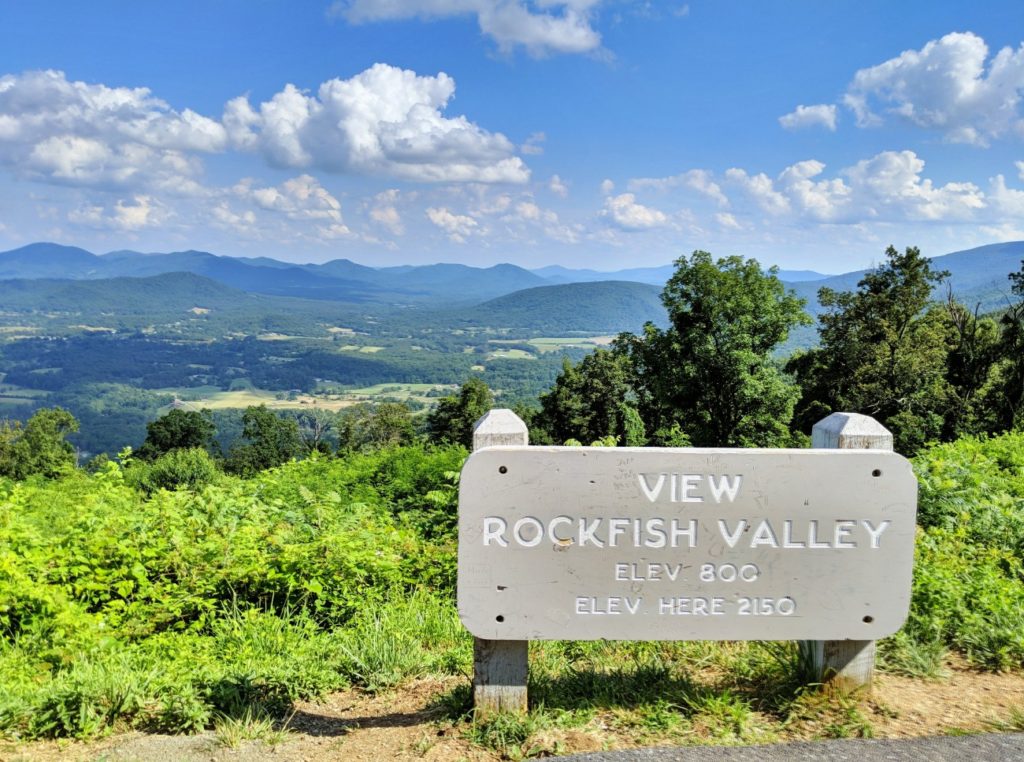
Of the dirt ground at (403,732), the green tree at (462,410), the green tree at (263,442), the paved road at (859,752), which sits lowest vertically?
the green tree at (263,442)

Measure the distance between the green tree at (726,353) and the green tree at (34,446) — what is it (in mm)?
42629

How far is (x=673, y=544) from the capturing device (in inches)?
111

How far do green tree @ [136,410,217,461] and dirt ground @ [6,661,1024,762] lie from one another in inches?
2301

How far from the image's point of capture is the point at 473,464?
2.77 m

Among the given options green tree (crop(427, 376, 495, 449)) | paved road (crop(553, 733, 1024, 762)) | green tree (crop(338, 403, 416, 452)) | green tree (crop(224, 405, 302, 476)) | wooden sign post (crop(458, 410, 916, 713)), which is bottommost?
green tree (crop(224, 405, 302, 476))

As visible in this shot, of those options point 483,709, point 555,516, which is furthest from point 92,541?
point 555,516

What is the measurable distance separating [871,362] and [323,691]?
27.9 m

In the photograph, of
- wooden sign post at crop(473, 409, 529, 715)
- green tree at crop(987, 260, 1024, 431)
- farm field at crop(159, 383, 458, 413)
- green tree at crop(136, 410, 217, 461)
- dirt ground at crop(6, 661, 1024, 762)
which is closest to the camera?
dirt ground at crop(6, 661, 1024, 762)

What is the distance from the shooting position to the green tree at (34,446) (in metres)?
50.7

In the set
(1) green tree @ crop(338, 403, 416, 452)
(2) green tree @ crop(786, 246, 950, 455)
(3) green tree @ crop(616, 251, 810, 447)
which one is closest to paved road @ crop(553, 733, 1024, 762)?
(3) green tree @ crop(616, 251, 810, 447)

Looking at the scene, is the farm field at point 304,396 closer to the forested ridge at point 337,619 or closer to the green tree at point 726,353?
the green tree at point 726,353

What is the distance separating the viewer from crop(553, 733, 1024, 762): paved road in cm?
254

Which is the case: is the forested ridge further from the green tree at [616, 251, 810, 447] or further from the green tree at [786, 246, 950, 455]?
the green tree at [786, 246, 950, 455]

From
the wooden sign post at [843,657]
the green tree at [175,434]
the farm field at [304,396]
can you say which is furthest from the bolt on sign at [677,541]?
the farm field at [304,396]
